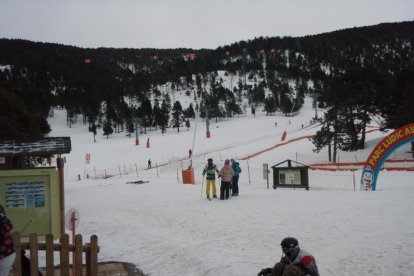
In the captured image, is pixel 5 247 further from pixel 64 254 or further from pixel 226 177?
pixel 226 177

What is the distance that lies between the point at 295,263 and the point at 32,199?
5405mm

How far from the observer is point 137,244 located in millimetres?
9578

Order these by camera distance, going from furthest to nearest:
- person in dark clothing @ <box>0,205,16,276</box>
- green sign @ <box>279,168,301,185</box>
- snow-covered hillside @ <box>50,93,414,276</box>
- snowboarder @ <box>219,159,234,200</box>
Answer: green sign @ <box>279,168,301,185</box>, snowboarder @ <box>219,159,234,200</box>, snow-covered hillside @ <box>50,93,414,276</box>, person in dark clothing @ <box>0,205,16,276</box>

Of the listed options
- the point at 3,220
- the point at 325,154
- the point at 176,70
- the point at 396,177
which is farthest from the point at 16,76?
the point at 3,220

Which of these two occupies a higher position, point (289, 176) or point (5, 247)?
point (5, 247)

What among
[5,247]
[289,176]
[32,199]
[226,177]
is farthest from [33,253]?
[289,176]

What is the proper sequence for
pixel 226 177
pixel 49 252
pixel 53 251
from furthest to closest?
1. pixel 226 177
2. pixel 53 251
3. pixel 49 252

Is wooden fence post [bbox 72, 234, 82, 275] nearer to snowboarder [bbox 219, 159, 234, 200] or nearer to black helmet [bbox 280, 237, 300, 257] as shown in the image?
black helmet [bbox 280, 237, 300, 257]

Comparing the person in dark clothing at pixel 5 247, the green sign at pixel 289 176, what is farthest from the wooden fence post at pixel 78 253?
the green sign at pixel 289 176

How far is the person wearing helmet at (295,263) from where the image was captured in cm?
493

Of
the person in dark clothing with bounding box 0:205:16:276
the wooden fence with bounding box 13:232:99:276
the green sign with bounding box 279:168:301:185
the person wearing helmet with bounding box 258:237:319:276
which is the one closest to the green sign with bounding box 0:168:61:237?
the wooden fence with bounding box 13:232:99:276

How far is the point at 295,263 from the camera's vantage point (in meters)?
5.08

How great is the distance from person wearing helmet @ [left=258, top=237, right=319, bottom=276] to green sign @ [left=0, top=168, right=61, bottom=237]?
482 centimetres

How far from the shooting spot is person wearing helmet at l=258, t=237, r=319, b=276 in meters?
4.93
